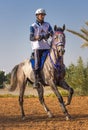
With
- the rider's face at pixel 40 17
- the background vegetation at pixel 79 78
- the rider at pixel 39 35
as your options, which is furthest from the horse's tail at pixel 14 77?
the background vegetation at pixel 79 78

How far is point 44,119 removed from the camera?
11.7 metres

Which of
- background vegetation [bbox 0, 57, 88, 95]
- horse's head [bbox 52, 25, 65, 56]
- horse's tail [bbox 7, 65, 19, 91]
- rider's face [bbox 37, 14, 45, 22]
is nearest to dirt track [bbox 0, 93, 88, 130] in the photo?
horse's tail [bbox 7, 65, 19, 91]

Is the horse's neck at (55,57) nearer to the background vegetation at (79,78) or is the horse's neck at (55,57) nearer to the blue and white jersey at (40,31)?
the blue and white jersey at (40,31)

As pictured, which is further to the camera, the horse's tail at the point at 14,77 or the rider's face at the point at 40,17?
the horse's tail at the point at 14,77

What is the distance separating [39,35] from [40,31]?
0.15 m

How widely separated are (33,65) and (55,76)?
3.28 feet

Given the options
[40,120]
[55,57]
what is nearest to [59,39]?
[55,57]

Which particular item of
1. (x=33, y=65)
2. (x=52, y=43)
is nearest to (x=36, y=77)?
(x=33, y=65)

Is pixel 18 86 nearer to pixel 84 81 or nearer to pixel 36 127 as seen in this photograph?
pixel 36 127

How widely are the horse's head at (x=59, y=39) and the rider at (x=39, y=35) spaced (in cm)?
36

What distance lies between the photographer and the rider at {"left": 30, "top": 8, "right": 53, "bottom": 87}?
38.2 feet

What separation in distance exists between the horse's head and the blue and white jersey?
0.54 metres

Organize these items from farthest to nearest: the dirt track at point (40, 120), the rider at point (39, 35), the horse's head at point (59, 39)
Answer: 1. the rider at point (39, 35)
2. the horse's head at point (59, 39)
3. the dirt track at point (40, 120)

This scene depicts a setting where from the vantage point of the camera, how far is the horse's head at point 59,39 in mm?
10891
